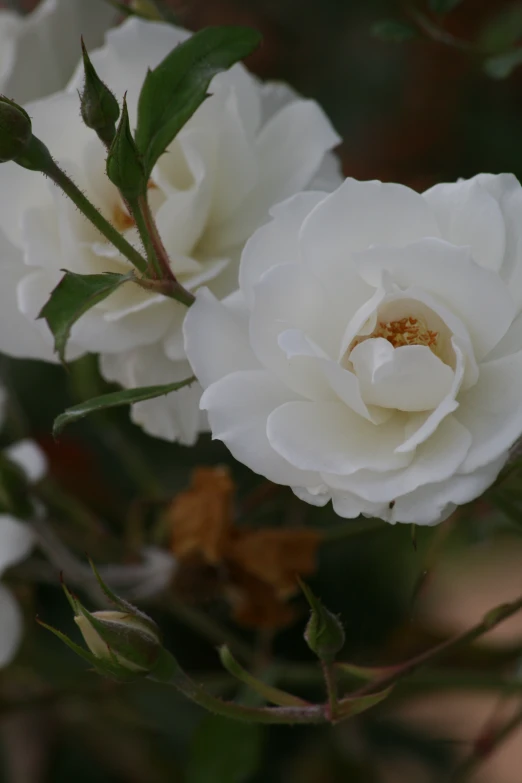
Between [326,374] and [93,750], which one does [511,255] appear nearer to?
[326,374]

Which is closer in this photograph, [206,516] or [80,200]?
[80,200]

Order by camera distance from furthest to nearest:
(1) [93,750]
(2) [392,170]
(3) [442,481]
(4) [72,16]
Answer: (2) [392,170]
(1) [93,750]
(4) [72,16]
(3) [442,481]

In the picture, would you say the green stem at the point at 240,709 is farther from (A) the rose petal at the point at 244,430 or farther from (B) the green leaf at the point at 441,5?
(B) the green leaf at the point at 441,5

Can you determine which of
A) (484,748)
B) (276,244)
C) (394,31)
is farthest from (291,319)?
(484,748)

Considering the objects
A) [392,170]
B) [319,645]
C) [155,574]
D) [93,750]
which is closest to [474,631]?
[319,645]

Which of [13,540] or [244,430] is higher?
[244,430]

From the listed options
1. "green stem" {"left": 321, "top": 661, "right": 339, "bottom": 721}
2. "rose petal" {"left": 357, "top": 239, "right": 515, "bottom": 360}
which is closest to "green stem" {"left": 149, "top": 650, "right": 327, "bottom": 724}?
"green stem" {"left": 321, "top": 661, "right": 339, "bottom": 721}

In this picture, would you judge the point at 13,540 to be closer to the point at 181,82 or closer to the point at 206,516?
the point at 206,516
